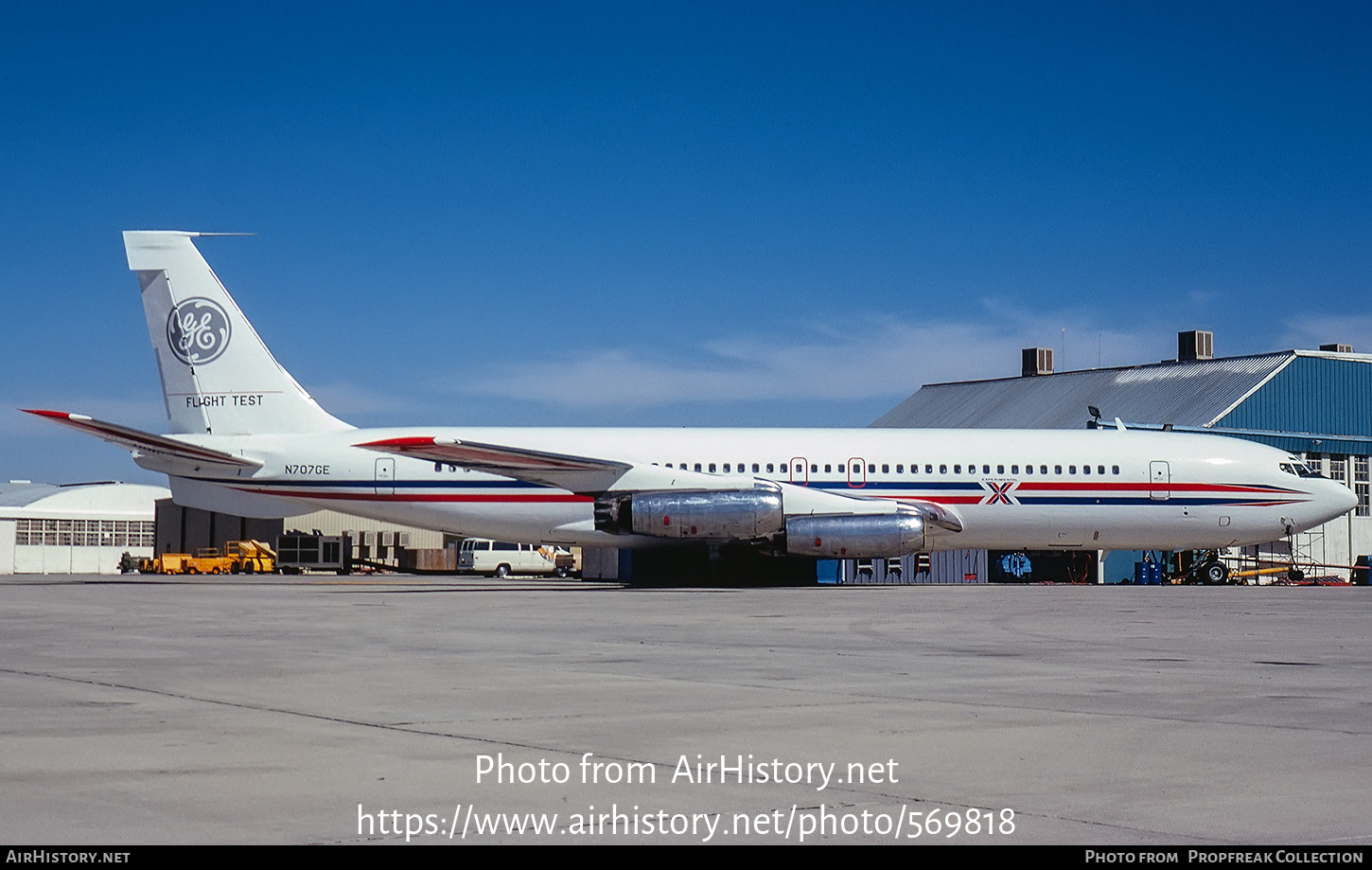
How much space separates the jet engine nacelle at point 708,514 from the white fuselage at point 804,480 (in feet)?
4.13

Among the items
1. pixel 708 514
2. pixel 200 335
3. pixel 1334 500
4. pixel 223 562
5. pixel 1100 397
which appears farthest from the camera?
pixel 1100 397

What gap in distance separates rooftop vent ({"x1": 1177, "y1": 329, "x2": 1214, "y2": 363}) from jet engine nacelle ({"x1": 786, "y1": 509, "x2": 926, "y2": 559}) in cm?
4136

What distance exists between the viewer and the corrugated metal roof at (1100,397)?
5775 cm

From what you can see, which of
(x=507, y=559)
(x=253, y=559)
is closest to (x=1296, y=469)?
(x=507, y=559)

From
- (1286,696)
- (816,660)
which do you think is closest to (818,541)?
(816,660)

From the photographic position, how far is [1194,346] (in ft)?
232

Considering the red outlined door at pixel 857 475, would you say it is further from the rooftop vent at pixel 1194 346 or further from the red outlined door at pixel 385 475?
the rooftop vent at pixel 1194 346

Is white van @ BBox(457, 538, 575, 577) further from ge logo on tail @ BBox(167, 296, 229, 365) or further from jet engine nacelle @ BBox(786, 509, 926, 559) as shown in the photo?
jet engine nacelle @ BBox(786, 509, 926, 559)

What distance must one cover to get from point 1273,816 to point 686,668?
7.67 m

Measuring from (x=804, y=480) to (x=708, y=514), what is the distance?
3.42 m

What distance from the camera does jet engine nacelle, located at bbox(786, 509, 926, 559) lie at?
112ft

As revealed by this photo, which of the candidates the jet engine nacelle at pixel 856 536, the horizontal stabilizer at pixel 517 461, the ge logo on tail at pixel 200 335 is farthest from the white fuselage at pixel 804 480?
the ge logo on tail at pixel 200 335

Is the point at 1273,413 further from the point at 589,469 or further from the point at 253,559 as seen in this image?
the point at 253,559

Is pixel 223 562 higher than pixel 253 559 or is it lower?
lower
